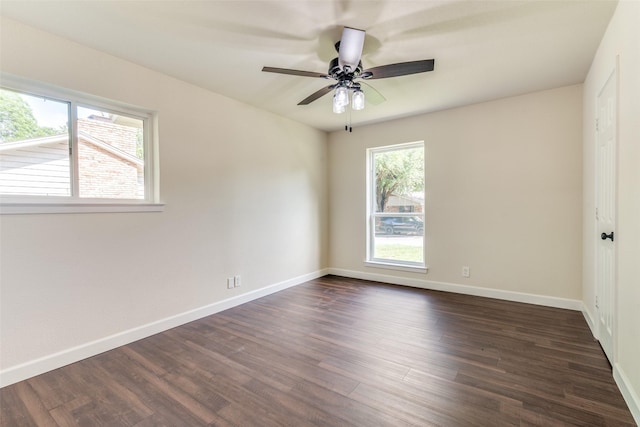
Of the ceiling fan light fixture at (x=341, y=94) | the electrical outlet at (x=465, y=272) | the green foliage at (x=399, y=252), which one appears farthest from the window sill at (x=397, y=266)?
the ceiling fan light fixture at (x=341, y=94)

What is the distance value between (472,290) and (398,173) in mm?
1948

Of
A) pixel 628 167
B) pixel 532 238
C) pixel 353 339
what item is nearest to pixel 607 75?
pixel 628 167

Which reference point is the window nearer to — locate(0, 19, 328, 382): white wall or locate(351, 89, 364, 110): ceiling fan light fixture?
locate(0, 19, 328, 382): white wall

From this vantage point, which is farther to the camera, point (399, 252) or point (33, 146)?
point (399, 252)

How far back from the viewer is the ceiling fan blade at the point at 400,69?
208 centimetres

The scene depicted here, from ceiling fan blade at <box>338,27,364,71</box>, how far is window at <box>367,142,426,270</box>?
241cm

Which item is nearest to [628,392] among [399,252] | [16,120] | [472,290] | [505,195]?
[472,290]

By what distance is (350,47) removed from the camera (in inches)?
80.3

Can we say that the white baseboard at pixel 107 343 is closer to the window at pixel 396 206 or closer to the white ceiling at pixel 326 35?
the window at pixel 396 206

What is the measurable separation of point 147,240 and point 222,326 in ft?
3.66

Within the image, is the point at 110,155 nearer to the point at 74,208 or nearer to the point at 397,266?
the point at 74,208

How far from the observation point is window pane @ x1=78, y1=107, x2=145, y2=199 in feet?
7.96

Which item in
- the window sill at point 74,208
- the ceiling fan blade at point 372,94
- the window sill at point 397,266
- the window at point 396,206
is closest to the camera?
the window sill at point 74,208

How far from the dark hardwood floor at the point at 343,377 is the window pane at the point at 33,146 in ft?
4.60
